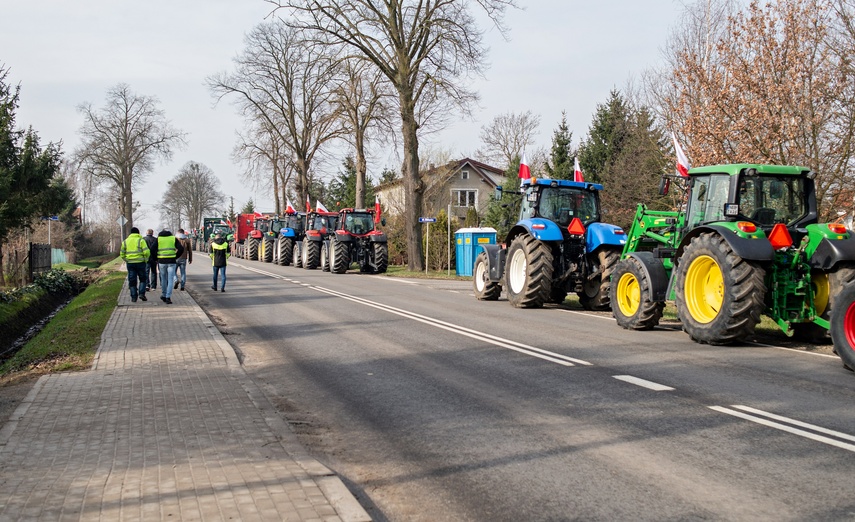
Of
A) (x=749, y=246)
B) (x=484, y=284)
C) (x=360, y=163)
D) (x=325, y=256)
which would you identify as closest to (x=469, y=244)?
(x=325, y=256)

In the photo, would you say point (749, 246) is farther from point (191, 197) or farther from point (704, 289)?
point (191, 197)

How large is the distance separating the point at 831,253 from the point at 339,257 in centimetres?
2276

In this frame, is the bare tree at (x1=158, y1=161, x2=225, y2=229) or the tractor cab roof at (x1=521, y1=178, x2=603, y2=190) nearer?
the tractor cab roof at (x1=521, y1=178, x2=603, y2=190)

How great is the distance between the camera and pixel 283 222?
4300 centimetres

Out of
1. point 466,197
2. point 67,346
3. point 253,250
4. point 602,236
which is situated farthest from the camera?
point 466,197

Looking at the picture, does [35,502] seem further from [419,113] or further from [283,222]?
[283,222]

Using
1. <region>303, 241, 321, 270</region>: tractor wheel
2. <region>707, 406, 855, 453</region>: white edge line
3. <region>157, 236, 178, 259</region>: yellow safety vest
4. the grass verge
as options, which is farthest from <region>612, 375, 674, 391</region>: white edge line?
<region>303, 241, 321, 270</region>: tractor wheel

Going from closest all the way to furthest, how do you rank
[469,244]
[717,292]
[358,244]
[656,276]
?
[717,292] < [656,276] < [469,244] < [358,244]

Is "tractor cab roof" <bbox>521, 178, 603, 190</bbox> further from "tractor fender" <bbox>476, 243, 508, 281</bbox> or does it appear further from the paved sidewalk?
the paved sidewalk

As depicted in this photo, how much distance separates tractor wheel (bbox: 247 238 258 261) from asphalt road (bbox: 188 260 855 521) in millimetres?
36366

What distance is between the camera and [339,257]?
30750 millimetres

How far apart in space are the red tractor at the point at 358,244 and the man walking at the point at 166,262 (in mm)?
13139

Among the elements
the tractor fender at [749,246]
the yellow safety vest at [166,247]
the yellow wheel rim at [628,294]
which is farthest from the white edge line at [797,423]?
the yellow safety vest at [166,247]

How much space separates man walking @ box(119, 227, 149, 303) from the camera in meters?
16.9
